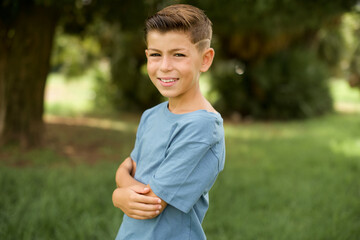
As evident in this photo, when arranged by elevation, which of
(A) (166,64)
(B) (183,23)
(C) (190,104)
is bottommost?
(C) (190,104)

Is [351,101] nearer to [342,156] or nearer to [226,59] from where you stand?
[226,59]

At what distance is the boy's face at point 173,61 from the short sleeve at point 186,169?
0.19 meters

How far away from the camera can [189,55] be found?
138cm

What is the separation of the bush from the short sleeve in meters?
10.4

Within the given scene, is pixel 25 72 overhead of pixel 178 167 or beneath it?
beneath

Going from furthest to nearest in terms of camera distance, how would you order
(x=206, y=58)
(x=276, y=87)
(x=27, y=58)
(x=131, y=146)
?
(x=276, y=87) < (x=131, y=146) < (x=27, y=58) < (x=206, y=58)

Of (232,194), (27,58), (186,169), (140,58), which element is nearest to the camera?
(186,169)

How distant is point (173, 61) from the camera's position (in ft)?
4.52

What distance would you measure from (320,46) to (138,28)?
1126cm

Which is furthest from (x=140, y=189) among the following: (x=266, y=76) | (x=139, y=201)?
(x=266, y=76)

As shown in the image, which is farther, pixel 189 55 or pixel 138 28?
pixel 138 28

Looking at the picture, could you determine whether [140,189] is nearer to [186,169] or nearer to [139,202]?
[139,202]

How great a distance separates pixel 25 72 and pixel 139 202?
4838 mm

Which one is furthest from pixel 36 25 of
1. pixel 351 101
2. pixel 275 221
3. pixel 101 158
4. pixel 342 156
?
pixel 351 101
